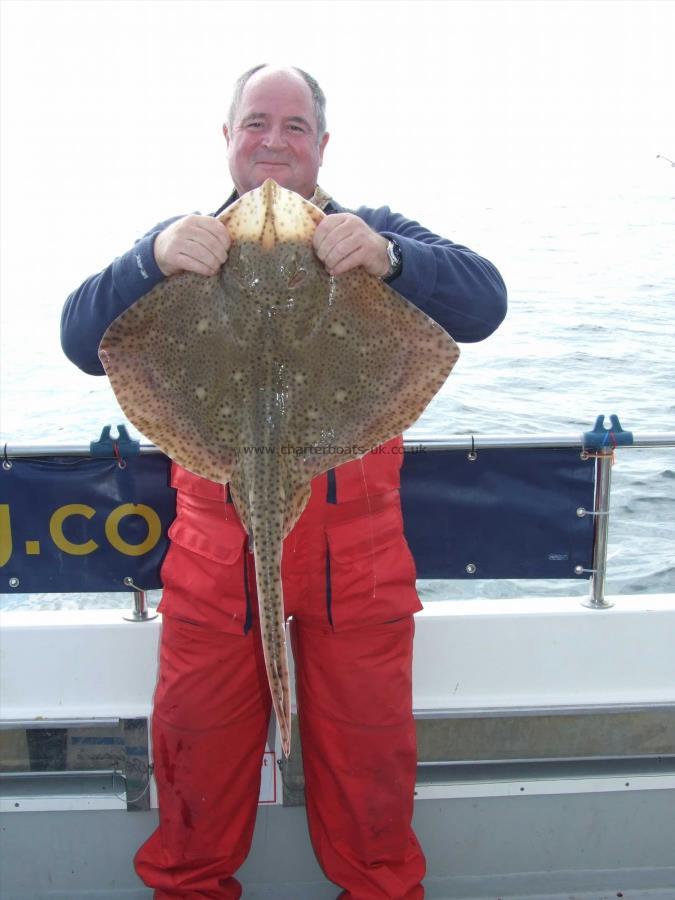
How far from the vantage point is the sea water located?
6.41 meters

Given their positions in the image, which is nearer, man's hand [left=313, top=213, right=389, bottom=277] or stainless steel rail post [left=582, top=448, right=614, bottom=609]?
man's hand [left=313, top=213, right=389, bottom=277]

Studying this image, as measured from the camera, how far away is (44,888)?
10.2ft

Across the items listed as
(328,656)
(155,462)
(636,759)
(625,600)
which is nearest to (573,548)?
(625,600)

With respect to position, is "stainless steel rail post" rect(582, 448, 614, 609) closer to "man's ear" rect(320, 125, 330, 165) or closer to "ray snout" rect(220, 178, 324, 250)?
"man's ear" rect(320, 125, 330, 165)

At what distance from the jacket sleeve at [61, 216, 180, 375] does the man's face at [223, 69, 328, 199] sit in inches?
14.0

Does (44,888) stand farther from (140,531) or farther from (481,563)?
(481,563)

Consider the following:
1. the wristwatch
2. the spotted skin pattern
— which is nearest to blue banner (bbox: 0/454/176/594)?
the spotted skin pattern

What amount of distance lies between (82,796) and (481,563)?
1854mm

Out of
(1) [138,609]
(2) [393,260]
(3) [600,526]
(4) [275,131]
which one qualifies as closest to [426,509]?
(3) [600,526]

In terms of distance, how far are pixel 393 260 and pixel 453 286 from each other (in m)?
0.33

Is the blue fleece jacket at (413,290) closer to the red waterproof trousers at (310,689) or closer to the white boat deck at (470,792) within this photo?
the red waterproof trousers at (310,689)

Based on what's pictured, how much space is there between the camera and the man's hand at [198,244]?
6.39ft

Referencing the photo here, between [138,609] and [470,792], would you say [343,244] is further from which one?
[470,792]

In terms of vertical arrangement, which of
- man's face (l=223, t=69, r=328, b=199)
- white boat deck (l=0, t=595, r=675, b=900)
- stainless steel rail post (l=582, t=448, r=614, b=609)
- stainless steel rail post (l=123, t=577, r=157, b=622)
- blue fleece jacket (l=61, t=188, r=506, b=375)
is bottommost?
white boat deck (l=0, t=595, r=675, b=900)
